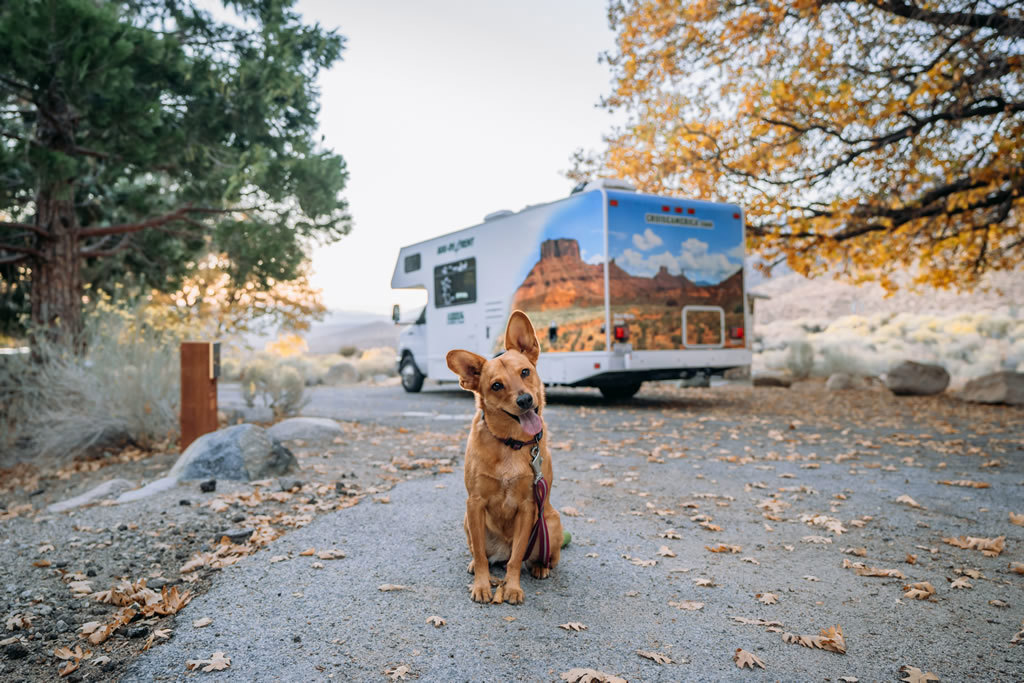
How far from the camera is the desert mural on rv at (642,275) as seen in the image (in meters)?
10.2

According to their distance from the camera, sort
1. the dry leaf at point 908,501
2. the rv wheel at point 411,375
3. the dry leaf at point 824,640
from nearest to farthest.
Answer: the dry leaf at point 824,640 → the dry leaf at point 908,501 → the rv wheel at point 411,375

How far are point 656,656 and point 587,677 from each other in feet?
1.16

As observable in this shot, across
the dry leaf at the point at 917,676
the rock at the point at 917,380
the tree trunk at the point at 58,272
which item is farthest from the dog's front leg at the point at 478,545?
the rock at the point at 917,380

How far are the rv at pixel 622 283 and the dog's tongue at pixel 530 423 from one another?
6572 mm

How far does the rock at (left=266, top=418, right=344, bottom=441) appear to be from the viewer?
833 centimetres

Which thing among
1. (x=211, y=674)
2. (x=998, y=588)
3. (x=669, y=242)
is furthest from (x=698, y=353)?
(x=211, y=674)

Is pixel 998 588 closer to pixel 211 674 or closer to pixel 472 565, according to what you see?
pixel 472 565

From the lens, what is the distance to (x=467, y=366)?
9.89 ft

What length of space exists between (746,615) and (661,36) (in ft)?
33.0

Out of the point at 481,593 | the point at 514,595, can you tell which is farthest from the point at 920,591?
the point at 481,593

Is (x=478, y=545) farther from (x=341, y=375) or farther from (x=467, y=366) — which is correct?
(x=341, y=375)

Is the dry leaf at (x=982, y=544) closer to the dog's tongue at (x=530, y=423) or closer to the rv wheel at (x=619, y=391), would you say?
the dog's tongue at (x=530, y=423)

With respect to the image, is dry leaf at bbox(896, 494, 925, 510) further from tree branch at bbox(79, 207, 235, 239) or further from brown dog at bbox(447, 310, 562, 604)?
tree branch at bbox(79, 207, 235, 239)

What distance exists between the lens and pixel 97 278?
12.5 meters
